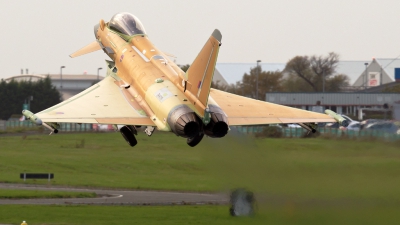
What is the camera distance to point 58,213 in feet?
125

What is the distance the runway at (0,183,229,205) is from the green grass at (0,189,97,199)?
968 mm

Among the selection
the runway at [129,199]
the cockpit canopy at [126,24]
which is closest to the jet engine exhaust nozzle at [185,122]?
the cockpit canopy at [126,24]

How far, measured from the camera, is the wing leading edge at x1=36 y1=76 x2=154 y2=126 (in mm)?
31656

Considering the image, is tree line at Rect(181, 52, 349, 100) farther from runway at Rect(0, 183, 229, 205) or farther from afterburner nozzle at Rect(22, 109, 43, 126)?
afterburner nozzle at Rect(22, 109, 43, 126)

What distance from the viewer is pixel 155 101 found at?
31.0 meters

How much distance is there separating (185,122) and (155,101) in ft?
9.17

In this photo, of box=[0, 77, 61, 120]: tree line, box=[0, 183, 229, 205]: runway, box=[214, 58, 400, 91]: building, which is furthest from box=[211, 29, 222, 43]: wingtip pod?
box=[214, 58, 400, 91]: building

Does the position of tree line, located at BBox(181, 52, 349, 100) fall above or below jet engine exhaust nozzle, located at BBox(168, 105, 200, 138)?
above

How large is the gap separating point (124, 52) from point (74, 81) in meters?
87.6

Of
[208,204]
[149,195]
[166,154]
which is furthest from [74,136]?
[208,204]

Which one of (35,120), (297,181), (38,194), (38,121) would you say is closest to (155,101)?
(38,121)

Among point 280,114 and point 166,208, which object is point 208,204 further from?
point 280,114

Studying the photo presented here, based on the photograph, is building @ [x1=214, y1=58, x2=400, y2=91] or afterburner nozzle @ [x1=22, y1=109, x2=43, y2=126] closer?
afterburner nozzle @ [x1=22, y1=109, x2=43, y2=126]

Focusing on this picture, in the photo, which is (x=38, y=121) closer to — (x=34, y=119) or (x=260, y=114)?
(x=34, y=119)
